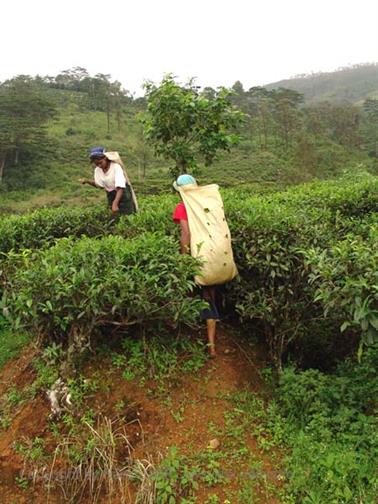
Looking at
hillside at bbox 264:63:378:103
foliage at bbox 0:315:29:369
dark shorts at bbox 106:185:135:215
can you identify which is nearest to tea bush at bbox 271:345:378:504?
foliage at bbox 0:315:29:369

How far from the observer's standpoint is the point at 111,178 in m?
5.69

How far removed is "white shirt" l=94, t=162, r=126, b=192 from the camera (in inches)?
219

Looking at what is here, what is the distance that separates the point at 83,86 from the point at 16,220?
69.9 meters

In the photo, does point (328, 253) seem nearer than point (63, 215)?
Yes

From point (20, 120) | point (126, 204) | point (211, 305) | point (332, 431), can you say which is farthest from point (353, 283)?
point (20, 120)

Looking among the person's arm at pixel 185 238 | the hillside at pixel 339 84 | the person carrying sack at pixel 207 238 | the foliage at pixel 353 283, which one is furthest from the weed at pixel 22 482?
the hillside at pixel 339 84

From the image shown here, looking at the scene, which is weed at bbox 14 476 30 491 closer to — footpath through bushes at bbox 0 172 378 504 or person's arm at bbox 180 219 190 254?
footpath through bushes at bbox 0 172 378 504

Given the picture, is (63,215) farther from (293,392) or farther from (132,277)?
(293,392)

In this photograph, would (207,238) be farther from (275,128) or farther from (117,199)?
(275,128)

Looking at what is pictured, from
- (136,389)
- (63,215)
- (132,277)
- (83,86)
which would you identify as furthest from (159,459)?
(83,86)

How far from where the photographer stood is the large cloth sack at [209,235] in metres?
3.85

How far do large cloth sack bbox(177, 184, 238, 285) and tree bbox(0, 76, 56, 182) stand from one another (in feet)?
147

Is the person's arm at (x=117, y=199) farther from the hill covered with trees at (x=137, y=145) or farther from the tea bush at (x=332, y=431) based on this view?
the hill covered with trees at (x=137, y=145)

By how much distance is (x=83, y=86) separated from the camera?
7044cm
